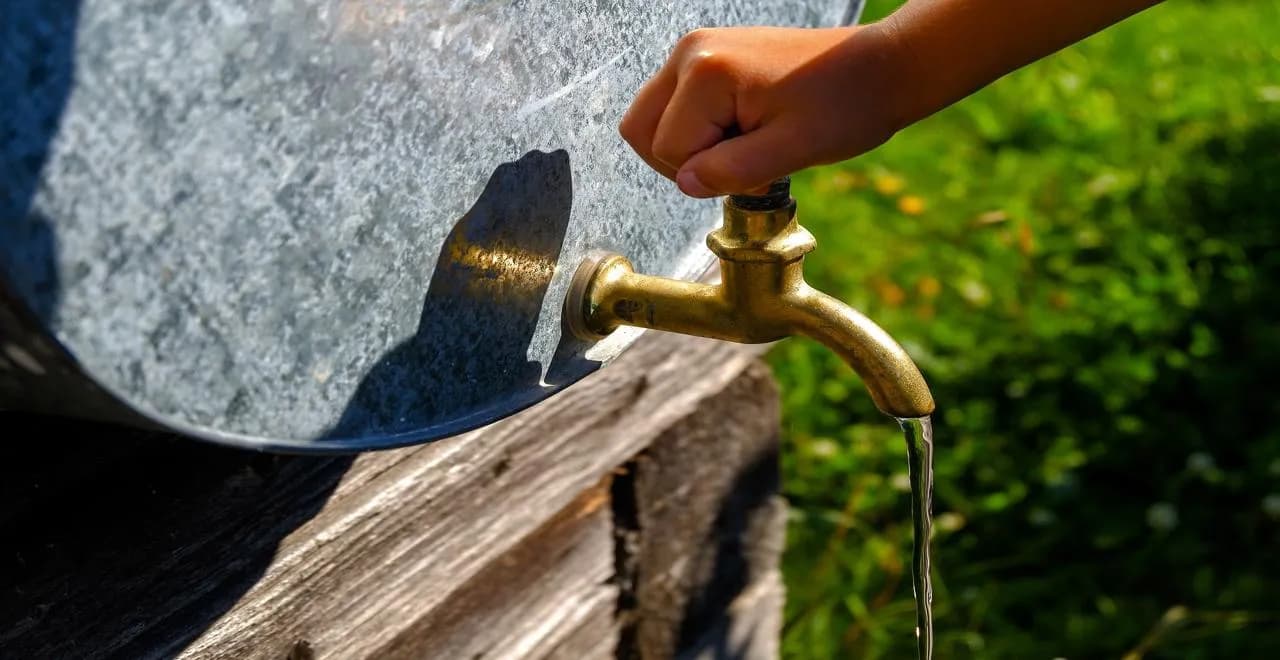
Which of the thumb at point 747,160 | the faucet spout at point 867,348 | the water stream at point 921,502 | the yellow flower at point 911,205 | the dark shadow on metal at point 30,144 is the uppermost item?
the dark shadow on metal at point 30,144

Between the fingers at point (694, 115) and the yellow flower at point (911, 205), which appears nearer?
the fingers at point (694, 115)

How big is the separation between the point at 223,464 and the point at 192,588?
11cm

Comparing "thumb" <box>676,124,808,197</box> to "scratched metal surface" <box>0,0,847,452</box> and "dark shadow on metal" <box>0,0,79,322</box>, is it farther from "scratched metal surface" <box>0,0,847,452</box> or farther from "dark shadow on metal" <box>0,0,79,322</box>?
"dark shadow on metal" <box>0,0,79,322</box>

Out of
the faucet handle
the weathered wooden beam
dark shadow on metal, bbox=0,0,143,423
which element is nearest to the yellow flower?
the weathered wooden beam

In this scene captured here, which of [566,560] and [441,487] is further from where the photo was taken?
[566,560]

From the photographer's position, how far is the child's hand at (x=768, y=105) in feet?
3.51

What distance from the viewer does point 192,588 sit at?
123cm

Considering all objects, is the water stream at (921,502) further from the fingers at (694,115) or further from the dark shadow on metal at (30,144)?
the dark shadow on metal at (30,144)

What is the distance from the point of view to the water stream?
129 cm

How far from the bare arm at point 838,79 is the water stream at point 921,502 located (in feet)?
0.95

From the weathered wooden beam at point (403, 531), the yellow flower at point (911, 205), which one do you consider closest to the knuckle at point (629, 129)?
the weathered wooden beam at point (403, 531)

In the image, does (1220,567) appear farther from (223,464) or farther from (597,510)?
(223,464)

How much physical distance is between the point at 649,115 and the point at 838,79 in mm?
148

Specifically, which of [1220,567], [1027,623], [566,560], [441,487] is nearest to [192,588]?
[441,487]
